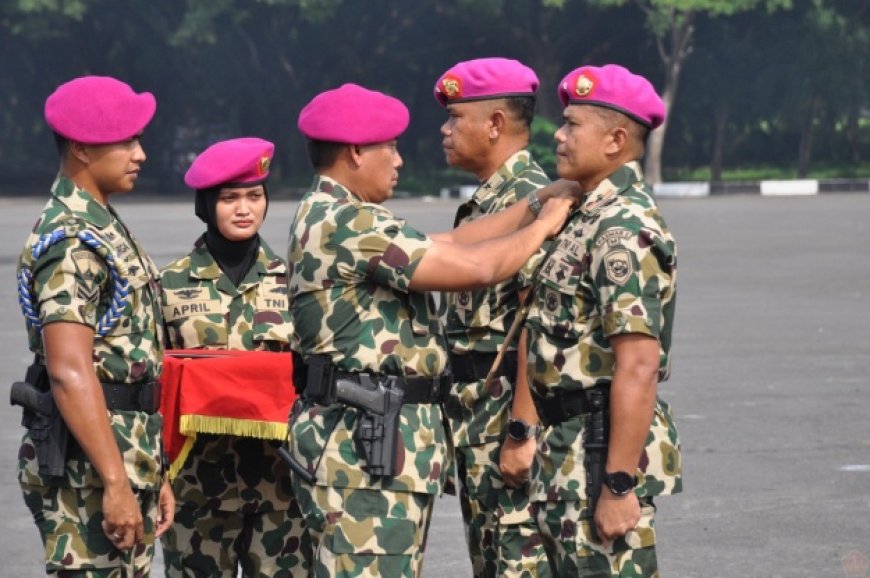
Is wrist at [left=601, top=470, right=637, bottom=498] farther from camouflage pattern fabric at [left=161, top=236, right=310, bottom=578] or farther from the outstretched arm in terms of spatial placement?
camouflage pattern fabric at [left=161, top=236, right=310, bottom=578]

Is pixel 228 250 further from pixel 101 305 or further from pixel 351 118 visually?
pixel 351 118

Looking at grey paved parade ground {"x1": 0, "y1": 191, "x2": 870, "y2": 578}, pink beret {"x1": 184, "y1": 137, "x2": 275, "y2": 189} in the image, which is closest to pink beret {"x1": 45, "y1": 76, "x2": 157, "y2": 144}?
pink beret {"x1": 184, "y1": 137, "x2": 275, "y2": 189}

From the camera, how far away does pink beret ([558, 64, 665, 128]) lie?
4.01m

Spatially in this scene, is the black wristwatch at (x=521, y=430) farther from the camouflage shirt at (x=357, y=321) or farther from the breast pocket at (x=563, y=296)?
the breast pocket at (x=563, y=296)

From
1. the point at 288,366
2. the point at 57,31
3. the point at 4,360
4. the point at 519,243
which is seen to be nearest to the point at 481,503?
the point at 288,366

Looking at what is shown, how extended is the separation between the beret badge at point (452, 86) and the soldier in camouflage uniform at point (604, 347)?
92 cm

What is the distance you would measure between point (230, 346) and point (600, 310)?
1570 millimetres

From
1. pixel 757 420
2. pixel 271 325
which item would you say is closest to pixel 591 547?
pixel 271 325

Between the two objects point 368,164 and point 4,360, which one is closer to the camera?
point 368,164

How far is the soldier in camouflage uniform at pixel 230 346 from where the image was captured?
4.98 m

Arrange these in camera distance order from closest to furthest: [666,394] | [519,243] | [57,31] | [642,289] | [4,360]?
[642,289]
[519,243]
[666,394]
[4,360]
[57,31]

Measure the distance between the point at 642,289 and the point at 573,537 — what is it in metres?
0.62

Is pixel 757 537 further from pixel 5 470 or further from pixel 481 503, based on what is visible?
pixel 5 470

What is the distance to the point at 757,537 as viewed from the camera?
6805 millimetres
